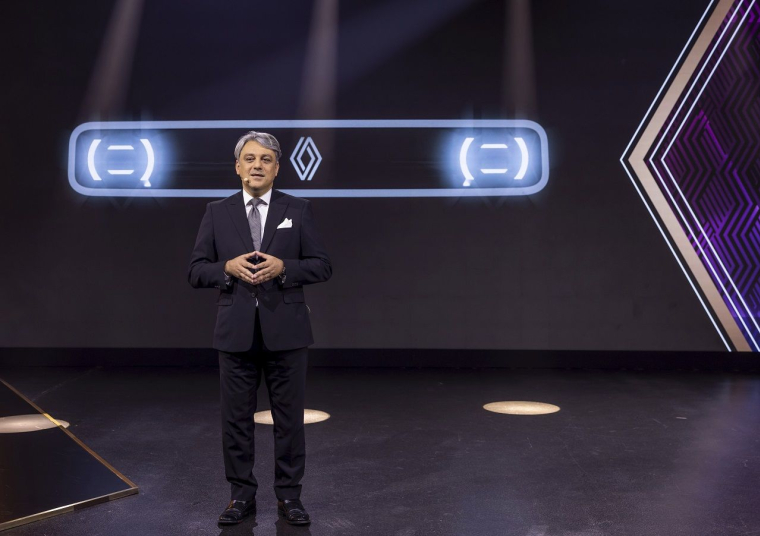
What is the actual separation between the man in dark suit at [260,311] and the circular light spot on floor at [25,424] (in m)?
1.71

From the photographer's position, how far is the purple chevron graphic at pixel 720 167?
18.2ft

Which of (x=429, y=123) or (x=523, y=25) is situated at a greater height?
(x=523, y=25)

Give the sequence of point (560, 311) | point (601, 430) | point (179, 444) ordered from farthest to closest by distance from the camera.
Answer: point (560, 311)
point (601, 430)
point (179, 444)

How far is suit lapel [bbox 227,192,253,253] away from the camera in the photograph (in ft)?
8.21

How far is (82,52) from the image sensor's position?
228 inches

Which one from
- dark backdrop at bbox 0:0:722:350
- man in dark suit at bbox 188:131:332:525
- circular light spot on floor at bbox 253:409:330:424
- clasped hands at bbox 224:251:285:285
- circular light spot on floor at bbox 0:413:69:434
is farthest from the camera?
dark backdrop at bbox 0:0:722:350

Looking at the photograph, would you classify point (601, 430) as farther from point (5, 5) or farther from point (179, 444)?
point (5, 5)

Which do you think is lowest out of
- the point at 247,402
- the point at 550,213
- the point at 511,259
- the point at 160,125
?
the point at 247,402

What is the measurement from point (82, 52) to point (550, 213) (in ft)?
12.6

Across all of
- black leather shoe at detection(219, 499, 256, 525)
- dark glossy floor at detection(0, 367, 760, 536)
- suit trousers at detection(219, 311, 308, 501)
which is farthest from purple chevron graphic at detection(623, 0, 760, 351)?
black leather shoe at detection(219, 499, 256, 525)

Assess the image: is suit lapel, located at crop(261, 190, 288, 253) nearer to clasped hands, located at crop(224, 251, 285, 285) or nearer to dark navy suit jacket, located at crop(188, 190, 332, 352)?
dark navy suit jacket, located at crop(188, 190, 332, 352)

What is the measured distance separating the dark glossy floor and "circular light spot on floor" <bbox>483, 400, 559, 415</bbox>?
86 millimetres

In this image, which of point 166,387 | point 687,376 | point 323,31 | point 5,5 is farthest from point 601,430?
point 5,5

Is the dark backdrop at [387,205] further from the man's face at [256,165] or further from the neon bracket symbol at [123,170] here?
the man's face at [256,165]
